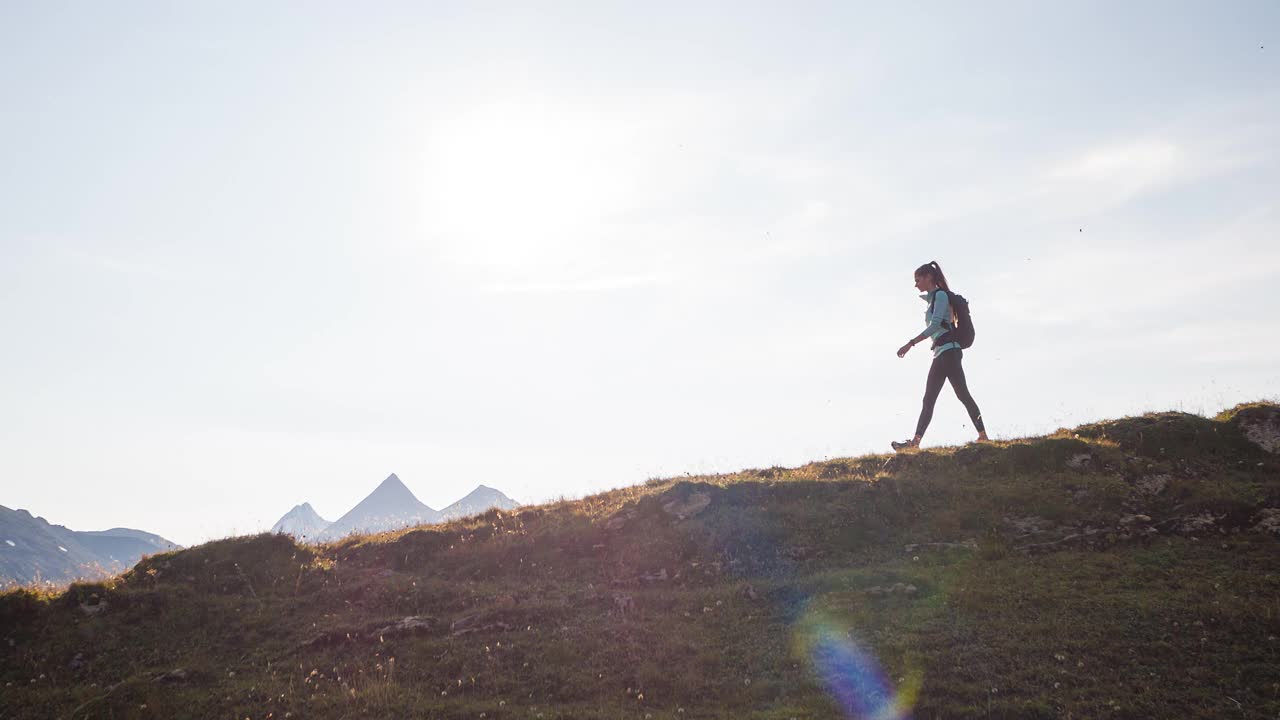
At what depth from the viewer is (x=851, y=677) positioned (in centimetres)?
995

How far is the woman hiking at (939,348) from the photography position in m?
18.9

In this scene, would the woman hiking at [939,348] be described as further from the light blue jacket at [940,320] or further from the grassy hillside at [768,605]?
the grassy hillside at [768,605]

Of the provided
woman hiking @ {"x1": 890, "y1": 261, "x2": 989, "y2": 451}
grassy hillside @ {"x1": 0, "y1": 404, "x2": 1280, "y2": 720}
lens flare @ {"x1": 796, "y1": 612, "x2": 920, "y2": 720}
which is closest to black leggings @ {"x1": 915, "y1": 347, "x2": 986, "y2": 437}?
woman hiking @ {"x1": 890, "y1": 261, "x2": 989, "y2": 451}

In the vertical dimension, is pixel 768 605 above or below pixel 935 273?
below

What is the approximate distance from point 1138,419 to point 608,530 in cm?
1448

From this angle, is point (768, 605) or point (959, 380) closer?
point (768, 605)

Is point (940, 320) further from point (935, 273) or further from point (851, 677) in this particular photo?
point (851, 677)

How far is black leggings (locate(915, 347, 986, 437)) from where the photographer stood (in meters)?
18.9

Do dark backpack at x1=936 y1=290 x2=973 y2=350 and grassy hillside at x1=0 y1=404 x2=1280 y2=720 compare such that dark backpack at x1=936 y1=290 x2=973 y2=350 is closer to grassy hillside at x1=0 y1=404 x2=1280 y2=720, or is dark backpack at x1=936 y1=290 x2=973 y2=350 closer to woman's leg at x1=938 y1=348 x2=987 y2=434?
woman's leg at x1=938 y1=348 x2=987 y2=434

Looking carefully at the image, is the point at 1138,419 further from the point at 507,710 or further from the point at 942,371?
the point at 507,710

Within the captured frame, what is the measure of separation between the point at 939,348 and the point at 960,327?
0.84m

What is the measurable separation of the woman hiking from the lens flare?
9.46 meters

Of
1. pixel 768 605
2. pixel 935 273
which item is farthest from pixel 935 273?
pixel 768 605

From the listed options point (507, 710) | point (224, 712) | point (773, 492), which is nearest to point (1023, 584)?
point (773, 492)
